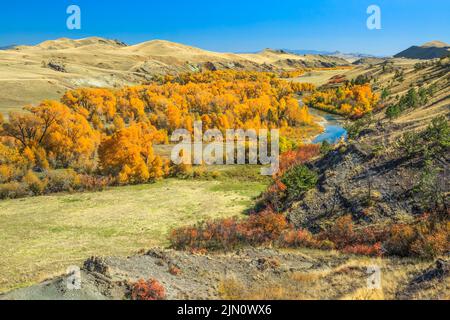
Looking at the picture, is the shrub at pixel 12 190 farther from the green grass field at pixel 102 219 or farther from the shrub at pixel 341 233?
the shrub at pixel 341 233

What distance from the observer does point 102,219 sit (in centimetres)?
5419

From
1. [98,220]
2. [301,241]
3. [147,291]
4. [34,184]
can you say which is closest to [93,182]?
[34,184]

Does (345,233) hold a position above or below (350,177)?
below

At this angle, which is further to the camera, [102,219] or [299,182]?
[102,219]

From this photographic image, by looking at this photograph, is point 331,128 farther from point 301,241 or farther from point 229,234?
point 301,241

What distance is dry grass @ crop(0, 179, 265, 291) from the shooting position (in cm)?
4029

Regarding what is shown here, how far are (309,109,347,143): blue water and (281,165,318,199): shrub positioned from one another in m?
49.6

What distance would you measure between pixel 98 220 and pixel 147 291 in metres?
33.1

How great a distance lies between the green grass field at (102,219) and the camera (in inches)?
1591
